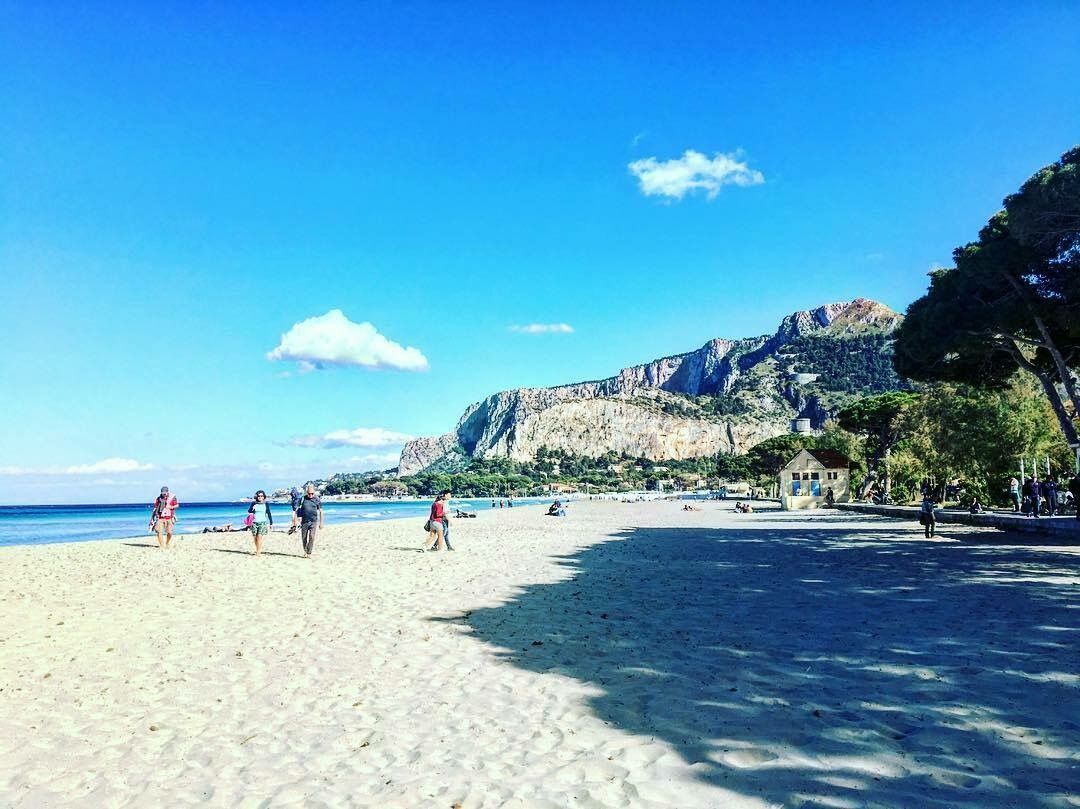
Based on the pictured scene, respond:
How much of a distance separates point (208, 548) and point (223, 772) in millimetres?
21911

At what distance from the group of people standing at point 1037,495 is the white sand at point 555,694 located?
11612 mm

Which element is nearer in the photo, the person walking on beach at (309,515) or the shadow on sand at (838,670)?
the shadow on sand at (838,670)

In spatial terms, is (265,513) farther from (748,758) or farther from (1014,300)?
(1014,300)

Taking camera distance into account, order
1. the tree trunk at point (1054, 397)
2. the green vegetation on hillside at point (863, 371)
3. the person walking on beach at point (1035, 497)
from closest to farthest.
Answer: the tree trunk at point (1054, 397) < the person walking on beach at point (1035, 497) < the green vegetation on hillside at point (863, 371)

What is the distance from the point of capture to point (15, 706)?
6109mm

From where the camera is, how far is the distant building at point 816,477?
57.3 meters

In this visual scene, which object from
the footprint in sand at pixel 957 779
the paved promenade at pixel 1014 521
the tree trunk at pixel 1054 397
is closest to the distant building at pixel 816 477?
the paved promenade at pixel 1014 521

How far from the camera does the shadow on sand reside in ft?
13.6

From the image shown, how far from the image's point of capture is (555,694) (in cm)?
603

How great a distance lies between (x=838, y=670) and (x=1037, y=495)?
74.8ft

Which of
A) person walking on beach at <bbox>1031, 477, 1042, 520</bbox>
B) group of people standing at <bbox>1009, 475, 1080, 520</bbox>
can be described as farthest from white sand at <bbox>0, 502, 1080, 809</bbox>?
person walking on beach at <bbox>1031, 477, 1042, 520</bbox>

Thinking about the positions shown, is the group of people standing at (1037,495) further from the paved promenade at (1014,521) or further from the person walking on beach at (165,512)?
the person walking on beach at (165,512)

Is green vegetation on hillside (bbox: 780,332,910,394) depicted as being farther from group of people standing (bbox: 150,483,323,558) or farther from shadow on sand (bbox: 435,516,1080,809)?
shadow on sand (bbox: 435,516,1080,809)

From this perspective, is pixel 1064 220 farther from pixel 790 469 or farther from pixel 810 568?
pixel 790 469
